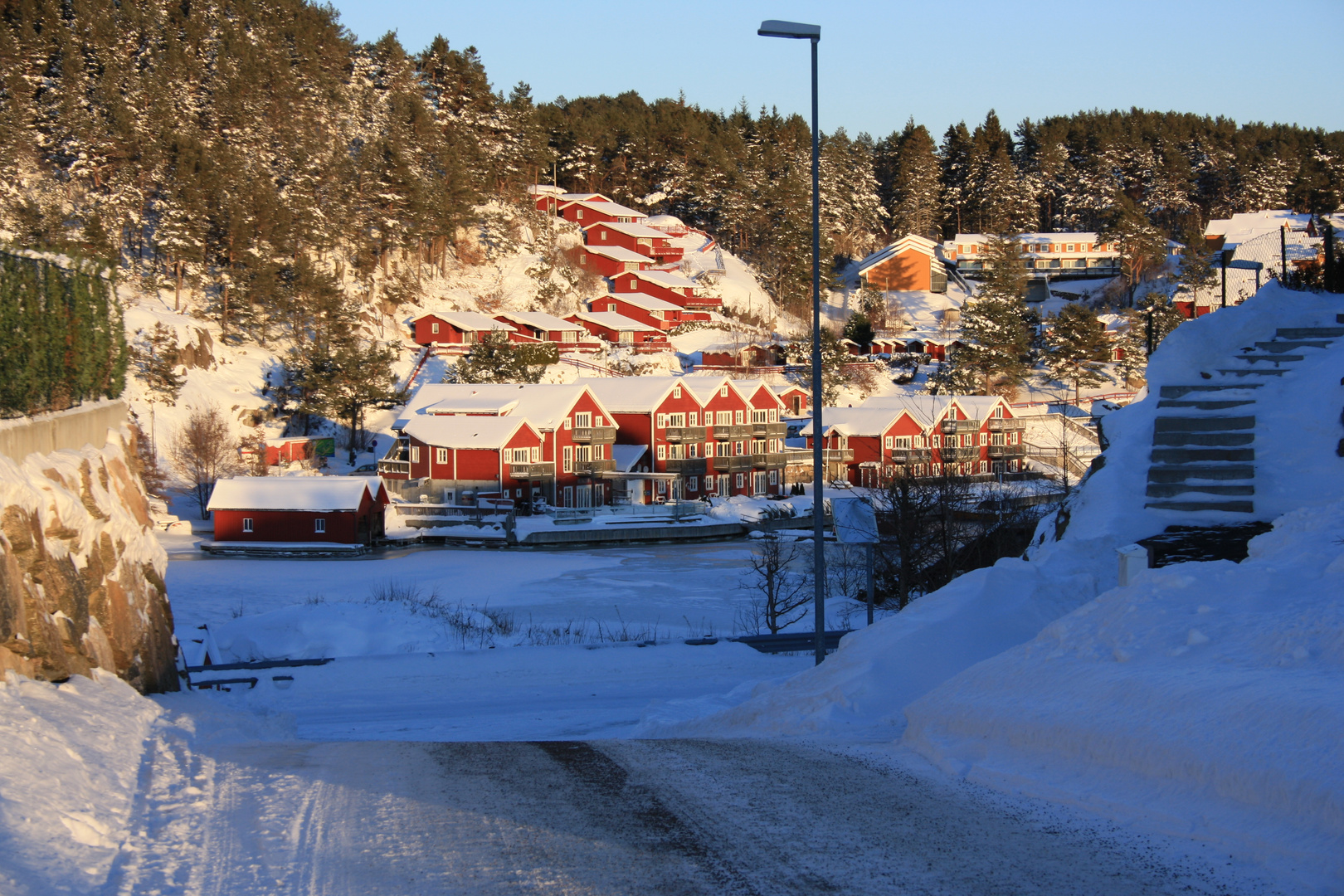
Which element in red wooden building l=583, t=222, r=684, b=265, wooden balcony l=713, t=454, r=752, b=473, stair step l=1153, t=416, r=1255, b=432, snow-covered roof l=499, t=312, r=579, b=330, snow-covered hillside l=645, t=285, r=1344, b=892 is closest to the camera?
snow-covered hillside l=645, t=285, r=1344, b=892

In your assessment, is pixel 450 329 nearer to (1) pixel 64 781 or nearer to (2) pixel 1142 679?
(1) pixel 64 781

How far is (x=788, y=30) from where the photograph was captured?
12766 mm

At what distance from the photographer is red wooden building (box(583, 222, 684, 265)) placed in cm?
9756

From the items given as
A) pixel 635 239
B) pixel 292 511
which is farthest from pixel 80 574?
pixel 635 239

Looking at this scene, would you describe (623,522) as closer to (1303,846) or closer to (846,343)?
(846,343)

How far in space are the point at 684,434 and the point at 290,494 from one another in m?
21.3

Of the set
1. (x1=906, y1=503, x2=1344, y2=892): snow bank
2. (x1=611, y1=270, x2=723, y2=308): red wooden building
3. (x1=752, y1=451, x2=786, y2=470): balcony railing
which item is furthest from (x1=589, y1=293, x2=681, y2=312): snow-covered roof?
(x1=906, y1=503, x2=1344, y2=892): snow bank

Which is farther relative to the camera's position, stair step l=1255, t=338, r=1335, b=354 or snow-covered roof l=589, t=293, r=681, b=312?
snow-covered roof l=589, t=293, r=681, b=312

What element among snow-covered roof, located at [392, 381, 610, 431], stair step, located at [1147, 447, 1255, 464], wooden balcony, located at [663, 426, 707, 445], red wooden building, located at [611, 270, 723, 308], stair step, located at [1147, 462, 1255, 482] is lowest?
stair step, located at [1147, 462, 1255, 482]

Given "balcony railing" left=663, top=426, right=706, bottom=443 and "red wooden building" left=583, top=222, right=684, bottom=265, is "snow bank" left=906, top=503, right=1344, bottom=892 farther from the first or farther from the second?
"red wooden building" left=583, top=222, right=684, bottom=265

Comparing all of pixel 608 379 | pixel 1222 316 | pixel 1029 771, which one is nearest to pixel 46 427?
pixel 1029 771

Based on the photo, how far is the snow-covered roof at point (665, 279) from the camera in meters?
89.2

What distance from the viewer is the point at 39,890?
4824mm

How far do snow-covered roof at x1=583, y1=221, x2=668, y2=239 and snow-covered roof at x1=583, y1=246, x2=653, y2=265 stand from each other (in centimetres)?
234
